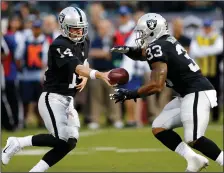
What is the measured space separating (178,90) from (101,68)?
5.27 m

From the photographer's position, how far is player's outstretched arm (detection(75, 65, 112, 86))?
6715 mm

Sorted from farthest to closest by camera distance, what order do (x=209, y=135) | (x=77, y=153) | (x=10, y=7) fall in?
(x=10, y=7), (x=209, y=135), (x=77, y=153)

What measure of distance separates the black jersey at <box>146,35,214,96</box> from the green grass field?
1.35 m

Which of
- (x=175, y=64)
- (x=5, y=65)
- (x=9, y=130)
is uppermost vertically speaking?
(x=175, y=64)

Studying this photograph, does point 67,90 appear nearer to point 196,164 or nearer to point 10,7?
point 196,164

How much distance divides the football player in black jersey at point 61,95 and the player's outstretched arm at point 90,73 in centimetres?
13

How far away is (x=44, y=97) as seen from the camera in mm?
7219

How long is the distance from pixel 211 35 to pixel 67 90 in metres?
5.55

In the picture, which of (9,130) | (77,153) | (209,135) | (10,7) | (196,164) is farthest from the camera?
(10,7)

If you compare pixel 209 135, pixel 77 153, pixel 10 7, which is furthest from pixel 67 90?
pixel 10 7

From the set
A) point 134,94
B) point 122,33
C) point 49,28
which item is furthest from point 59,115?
point 49,28

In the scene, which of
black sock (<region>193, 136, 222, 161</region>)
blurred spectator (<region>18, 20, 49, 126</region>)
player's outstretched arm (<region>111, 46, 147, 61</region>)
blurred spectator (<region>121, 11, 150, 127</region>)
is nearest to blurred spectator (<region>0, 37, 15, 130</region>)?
blurred spectator (<region>18, 20, 49, 126</region>)

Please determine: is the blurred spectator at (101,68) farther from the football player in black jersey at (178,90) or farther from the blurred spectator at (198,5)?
the football player in black jersey at (178,90)

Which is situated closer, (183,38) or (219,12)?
(183,38)
